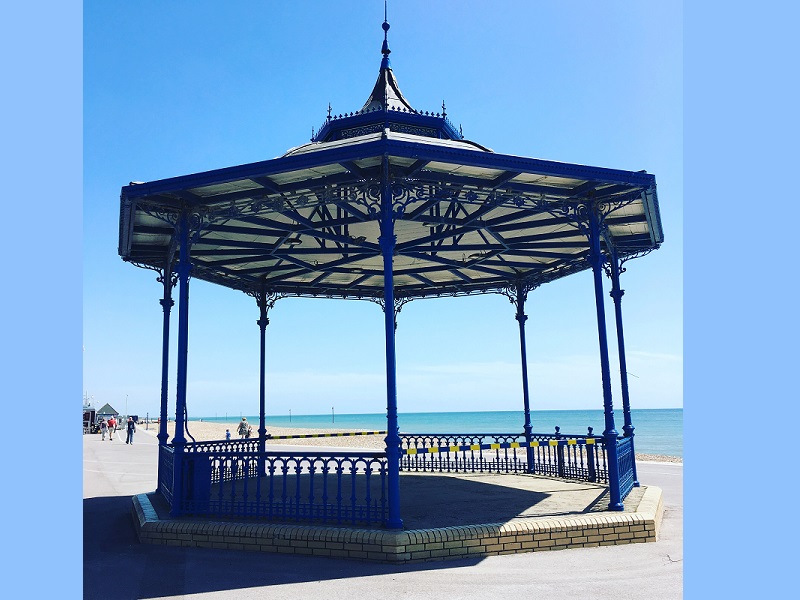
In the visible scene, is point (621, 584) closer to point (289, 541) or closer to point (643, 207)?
point (289, 541)

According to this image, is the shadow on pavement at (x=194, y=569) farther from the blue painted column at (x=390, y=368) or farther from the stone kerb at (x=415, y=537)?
the blue painted column at (x=390, y=368)

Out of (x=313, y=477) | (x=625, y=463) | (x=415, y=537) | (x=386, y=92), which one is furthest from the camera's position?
(x=386, y=92)

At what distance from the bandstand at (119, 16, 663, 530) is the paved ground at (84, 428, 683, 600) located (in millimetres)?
928

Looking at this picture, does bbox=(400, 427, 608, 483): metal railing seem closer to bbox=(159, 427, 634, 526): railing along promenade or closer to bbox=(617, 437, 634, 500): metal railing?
bbox=(159, 427, 634, 526): railing along promenade

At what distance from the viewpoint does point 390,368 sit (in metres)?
8.17

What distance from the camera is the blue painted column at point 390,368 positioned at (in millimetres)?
7666

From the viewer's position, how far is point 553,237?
1211cm

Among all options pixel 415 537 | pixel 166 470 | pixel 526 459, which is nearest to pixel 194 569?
pixel 415 537

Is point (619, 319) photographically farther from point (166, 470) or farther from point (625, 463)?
point (166, 470)

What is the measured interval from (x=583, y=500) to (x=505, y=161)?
19.0 ft

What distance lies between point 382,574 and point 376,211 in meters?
5.19

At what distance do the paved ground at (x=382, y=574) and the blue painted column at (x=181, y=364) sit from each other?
932 millimetres

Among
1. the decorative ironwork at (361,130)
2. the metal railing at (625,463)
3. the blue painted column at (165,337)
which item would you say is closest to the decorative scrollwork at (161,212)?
the blue painted column at (165,337)

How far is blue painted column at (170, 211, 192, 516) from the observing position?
8.91m
